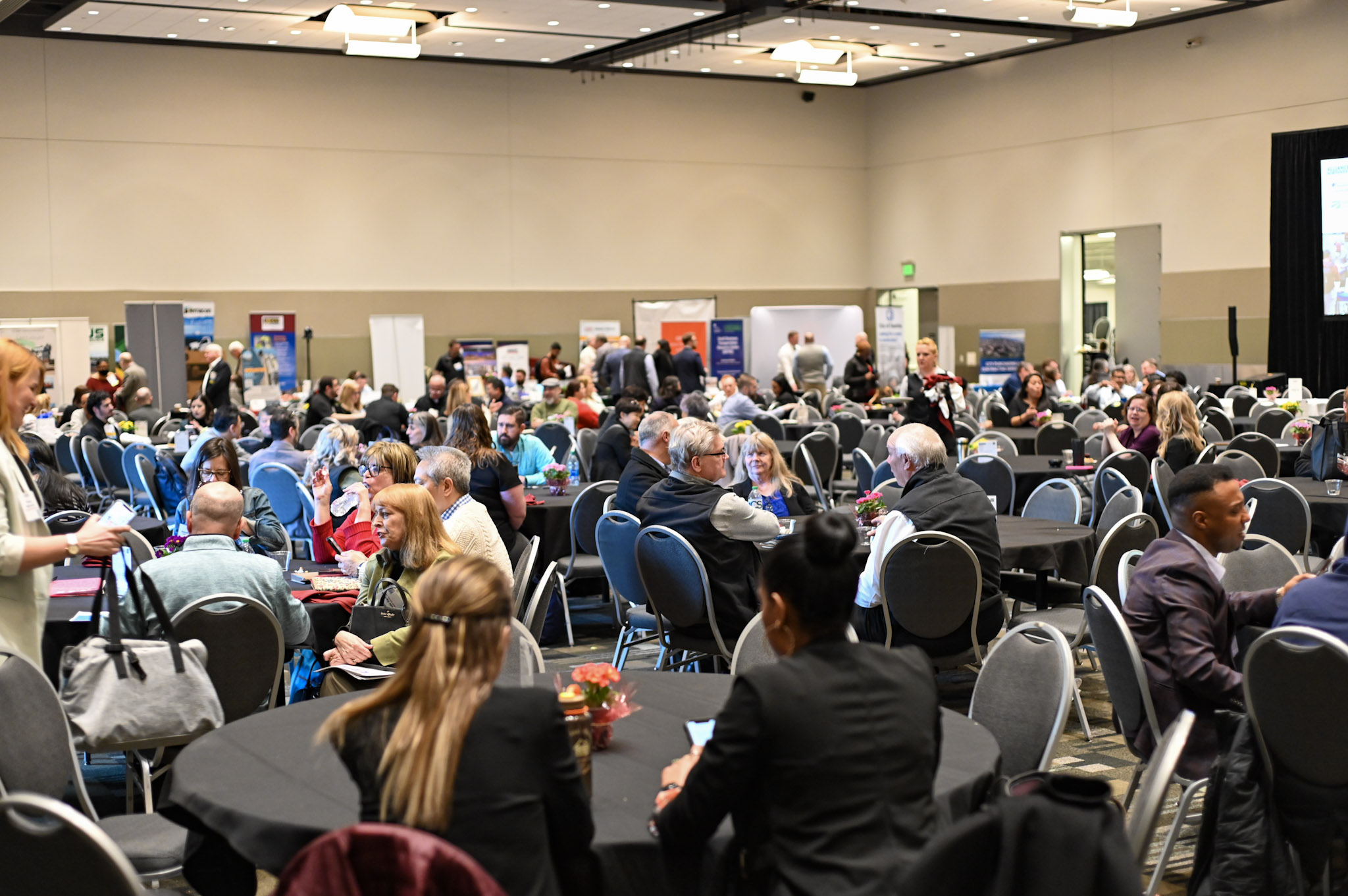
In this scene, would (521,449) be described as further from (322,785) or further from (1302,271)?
(1302,271)

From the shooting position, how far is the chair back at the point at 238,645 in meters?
3.62

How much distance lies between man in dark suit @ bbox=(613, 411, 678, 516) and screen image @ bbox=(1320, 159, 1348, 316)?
1267cm

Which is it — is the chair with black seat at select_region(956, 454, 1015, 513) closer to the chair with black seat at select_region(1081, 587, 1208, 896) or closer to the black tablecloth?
the black tablecloth

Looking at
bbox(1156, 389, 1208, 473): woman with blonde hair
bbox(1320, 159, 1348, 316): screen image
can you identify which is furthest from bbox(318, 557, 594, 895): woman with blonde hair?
bbox(1320, 159, 1348, 316): screen image

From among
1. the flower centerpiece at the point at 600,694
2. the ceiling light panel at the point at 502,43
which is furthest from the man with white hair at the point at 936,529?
the ceiling light panel at the point at 502,43

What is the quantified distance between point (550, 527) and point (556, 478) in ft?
1.77

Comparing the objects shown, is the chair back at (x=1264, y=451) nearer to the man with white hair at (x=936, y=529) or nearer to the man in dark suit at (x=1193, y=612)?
the man with white hair at (x=936, y=529)

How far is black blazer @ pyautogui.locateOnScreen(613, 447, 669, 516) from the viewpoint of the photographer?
6137 mm

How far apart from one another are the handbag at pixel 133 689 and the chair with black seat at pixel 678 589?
Answer: 212cm

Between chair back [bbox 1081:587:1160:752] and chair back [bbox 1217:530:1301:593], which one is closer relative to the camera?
chair back [bbox 1081:587:1160:752]

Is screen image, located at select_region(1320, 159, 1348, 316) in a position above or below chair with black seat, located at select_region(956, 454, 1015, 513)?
above

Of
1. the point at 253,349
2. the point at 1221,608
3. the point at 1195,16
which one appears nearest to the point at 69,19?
the point at 253,349

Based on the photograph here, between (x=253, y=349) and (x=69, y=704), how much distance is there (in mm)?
16790

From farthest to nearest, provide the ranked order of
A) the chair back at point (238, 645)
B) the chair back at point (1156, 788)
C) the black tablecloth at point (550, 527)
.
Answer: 1. the black tablecloth at point (550, 527)
2. the chair back at point (238, 645)
3. the chair back at point (1156, 788)
